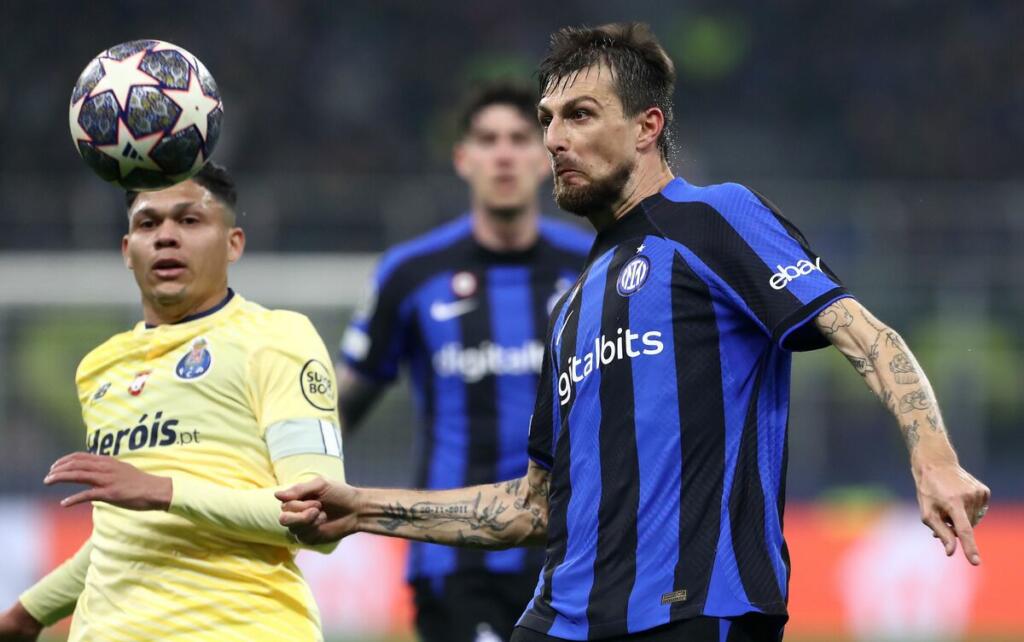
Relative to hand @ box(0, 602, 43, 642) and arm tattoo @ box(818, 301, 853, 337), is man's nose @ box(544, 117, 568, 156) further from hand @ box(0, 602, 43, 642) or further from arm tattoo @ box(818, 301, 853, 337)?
hand @ box(0, 602, 43, 642)

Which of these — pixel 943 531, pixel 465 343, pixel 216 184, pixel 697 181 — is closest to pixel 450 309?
pixel 465 343

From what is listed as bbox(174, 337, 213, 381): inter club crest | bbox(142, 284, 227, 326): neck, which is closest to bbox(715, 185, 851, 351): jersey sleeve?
bbox(174, 337, 213, 381): inter club crest

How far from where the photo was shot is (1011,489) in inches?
500

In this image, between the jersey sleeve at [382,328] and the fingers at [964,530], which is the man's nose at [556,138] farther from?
the jersey sleeve at [382,328]

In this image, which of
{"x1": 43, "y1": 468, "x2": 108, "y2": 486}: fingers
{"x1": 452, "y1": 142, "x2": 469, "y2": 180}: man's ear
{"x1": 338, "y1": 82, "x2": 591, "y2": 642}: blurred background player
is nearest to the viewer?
{"x1": 43, "y1": 468, "x2": 108, "y2": 486}: fingers

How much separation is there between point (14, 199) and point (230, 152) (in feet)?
8.62

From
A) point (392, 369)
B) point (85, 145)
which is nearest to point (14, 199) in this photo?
point (392, 369)

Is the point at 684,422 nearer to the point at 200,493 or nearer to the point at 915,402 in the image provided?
the point at 915,402

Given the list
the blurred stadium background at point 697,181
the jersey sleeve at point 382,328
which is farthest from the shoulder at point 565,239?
the blurred stadium background at point 697,181

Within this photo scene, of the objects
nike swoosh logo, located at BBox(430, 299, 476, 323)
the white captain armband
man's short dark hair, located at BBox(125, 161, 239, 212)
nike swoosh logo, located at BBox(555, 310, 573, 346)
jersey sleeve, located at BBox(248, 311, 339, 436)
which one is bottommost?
the white captain armband

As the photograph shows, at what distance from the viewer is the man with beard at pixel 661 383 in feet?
12.1

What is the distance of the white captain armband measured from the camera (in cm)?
410

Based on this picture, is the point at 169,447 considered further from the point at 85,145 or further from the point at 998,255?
the point at 998,255

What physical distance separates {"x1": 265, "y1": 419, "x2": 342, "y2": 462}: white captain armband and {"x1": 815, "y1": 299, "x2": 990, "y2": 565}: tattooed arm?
1297mm
